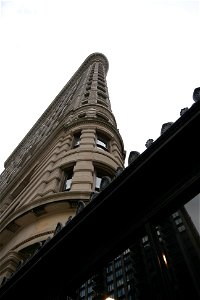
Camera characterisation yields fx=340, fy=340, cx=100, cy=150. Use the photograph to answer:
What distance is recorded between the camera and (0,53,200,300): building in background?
13.2 ft

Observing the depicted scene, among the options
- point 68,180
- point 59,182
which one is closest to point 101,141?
point 68,180

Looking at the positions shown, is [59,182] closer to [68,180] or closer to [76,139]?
[68,180]

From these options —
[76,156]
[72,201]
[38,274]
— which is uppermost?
[76,156]

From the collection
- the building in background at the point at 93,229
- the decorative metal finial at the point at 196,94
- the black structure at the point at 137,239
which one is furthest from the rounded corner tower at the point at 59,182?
the decorative metal finial at the point at 196,94

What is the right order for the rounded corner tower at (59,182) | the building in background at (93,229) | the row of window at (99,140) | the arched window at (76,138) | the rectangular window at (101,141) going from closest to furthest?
the building in background at (93,229), the rounded corner tower at (59,182), the rectangular window at (101,141), the row of window at (99,140), the arched window at (76,138)

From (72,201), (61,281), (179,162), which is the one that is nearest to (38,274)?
(61,281)

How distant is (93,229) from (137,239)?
764mm

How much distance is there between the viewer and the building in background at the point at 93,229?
158 inches

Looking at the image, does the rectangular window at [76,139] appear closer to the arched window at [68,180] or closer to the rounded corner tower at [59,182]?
the rounded corner tower at [59,182]

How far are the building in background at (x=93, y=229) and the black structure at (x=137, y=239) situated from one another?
1cm

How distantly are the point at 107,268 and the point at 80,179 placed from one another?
30.0 feet

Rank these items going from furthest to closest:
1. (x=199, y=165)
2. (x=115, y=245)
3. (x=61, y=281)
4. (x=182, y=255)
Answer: (x=61, y=281) < (x=115, y=245) < (x=199, y=165) < (x=182, y=255)

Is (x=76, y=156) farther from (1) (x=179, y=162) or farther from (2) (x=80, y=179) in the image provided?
(1) (x=179, y=162)

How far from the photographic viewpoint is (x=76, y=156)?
16.1m
